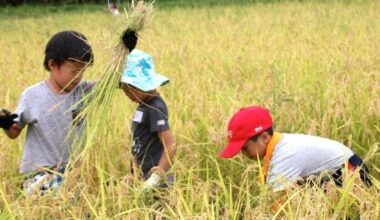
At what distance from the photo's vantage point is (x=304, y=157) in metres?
2.28

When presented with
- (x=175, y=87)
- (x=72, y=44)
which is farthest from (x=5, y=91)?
(x=72, y=44)

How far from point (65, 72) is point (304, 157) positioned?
1.00 meters

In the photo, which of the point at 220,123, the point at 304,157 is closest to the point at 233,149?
the point at 304,157

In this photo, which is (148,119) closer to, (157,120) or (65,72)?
(157,120)

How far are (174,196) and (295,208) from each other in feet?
1.26

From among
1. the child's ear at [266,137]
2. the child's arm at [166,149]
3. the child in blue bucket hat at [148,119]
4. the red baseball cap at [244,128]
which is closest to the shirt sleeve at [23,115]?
the child in blue bucket hat at [148,119]

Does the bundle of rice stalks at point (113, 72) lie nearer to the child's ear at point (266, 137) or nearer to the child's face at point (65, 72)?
the child's face at point (65, 72)

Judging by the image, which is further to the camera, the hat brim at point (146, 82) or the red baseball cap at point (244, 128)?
the hat brim at point (146, 82)

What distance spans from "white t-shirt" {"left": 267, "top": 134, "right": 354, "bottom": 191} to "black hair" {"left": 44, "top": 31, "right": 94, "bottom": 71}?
0.84m

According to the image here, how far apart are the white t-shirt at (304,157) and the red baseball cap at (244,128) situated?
0.34ft

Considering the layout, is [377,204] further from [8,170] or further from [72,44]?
[8,170]

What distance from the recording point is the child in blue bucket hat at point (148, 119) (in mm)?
2441

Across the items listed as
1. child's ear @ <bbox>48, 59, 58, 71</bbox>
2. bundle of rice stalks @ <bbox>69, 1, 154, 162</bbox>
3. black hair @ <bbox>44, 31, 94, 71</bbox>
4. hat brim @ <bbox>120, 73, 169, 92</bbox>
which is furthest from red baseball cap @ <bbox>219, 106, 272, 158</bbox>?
child's ear @ <bbox>48, 59, 58, 71</bbox>

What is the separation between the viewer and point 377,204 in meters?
1.79
